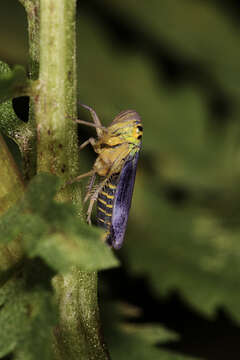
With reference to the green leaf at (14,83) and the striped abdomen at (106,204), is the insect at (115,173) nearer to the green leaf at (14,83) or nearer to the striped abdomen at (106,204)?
the striped abdomen at (106,204)

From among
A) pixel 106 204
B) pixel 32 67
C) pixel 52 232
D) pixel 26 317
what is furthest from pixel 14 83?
pixel 106 204

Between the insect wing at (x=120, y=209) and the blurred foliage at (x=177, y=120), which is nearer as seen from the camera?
the insect wing at (x=120, y=209)

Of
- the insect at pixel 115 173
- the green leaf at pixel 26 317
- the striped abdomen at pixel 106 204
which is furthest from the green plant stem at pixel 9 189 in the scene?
the striped abdomen at pixel 106 204

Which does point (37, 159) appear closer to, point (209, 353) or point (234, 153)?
point (209, 353)

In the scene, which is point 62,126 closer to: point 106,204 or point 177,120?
point 106,204

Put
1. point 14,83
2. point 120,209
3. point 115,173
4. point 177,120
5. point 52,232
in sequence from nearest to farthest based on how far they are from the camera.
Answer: point 52,232 < point 14,83 < point 120,209 < point 115,173 < point 177,120
